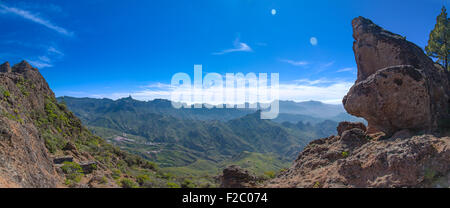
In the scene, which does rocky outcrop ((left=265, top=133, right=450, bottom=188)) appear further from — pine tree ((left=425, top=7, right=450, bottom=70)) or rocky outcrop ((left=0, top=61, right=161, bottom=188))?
pine tree ((left=425, top=7, right=450, bottom=70))

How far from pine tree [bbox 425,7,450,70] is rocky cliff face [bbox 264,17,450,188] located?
1321 cm

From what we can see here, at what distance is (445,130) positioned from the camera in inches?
594

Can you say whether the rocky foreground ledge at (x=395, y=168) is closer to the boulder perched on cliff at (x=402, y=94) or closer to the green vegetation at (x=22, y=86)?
the boulder perched on cliff at (x=402, y=94)

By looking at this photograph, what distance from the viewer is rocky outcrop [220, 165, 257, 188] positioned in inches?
779

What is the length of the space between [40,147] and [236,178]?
16752 millimetres

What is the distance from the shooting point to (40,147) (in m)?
18.0

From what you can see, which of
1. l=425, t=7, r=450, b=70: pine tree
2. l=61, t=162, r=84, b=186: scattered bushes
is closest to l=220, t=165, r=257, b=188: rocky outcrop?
l=61, t=162, r=84, b=186: scattered bushes

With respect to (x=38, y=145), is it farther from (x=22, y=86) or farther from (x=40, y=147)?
(x=22, y=86)

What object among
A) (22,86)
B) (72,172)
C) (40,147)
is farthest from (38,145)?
(22,86)

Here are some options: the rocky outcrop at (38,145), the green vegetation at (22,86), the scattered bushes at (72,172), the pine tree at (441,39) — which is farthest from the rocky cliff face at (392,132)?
the green vegetation at (22,86)

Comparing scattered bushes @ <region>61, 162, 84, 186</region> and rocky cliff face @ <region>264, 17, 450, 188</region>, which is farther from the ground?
rocky cliff face @ <region>264, 17, 450, 188</region>
